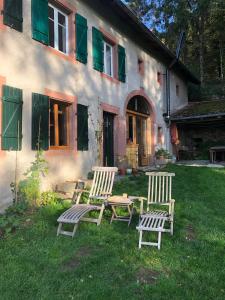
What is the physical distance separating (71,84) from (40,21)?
1886mm

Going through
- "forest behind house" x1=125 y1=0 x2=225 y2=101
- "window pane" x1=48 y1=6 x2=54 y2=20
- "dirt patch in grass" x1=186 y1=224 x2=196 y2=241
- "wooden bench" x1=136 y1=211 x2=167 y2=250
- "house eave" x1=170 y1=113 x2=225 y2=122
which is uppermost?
"forest behind house" x1=125 y1=0 x2=225 y2=101

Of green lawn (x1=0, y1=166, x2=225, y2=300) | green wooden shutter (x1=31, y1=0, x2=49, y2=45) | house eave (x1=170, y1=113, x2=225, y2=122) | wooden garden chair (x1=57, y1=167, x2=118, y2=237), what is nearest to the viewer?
green lawn (x1=0, y1=166, x2=225, y2=300)

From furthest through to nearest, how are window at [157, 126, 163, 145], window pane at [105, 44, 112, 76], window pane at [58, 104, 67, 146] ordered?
window at [157, 126, 163, 145] → window pane at [105, 44, 112, 76] → window pane at [58, 104, 67, 146]

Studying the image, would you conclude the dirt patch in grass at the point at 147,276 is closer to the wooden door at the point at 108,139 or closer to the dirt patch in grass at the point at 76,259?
the dirt patch in grass at the point at 76,259

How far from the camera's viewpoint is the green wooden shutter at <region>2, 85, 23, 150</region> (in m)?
7.09

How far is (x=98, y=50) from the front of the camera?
11.0 meters

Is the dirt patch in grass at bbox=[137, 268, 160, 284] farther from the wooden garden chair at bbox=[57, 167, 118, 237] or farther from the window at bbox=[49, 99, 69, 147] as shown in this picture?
the window at bbox=[49, 99, 69, 147]

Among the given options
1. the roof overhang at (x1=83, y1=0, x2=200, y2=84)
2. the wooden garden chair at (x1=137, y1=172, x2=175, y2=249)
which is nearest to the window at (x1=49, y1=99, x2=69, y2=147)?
the wooden garden chair at (x1=137, y1=172, x2=175, y2=249)

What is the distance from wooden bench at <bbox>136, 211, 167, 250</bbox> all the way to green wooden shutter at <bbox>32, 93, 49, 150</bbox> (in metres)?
3.37

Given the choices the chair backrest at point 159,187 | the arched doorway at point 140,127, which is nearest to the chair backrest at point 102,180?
the chair backrest at point 159,187

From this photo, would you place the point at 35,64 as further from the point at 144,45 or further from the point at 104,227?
the point at 144,45

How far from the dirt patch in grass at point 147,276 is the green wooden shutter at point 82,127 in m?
5.76

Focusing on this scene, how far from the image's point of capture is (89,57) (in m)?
10.6

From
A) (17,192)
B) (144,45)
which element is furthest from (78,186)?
(144,45)
